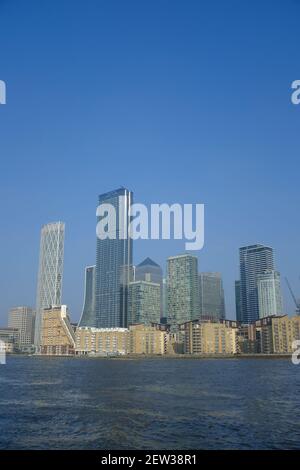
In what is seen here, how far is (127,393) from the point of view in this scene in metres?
56.4

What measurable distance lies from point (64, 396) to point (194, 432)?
24768 millimetres

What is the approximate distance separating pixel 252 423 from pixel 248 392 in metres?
24.2

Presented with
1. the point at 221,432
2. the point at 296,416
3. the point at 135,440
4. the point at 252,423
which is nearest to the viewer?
the point at 135,440

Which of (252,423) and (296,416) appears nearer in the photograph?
(252,423)

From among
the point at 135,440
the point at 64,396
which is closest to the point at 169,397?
the point at 64,396

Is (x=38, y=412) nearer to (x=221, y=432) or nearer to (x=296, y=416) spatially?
(x=221, y=432)

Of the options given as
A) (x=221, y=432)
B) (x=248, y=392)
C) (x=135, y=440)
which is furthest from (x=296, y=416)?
(x=248, y=392)

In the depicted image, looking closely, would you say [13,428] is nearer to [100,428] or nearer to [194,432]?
[100,428]
